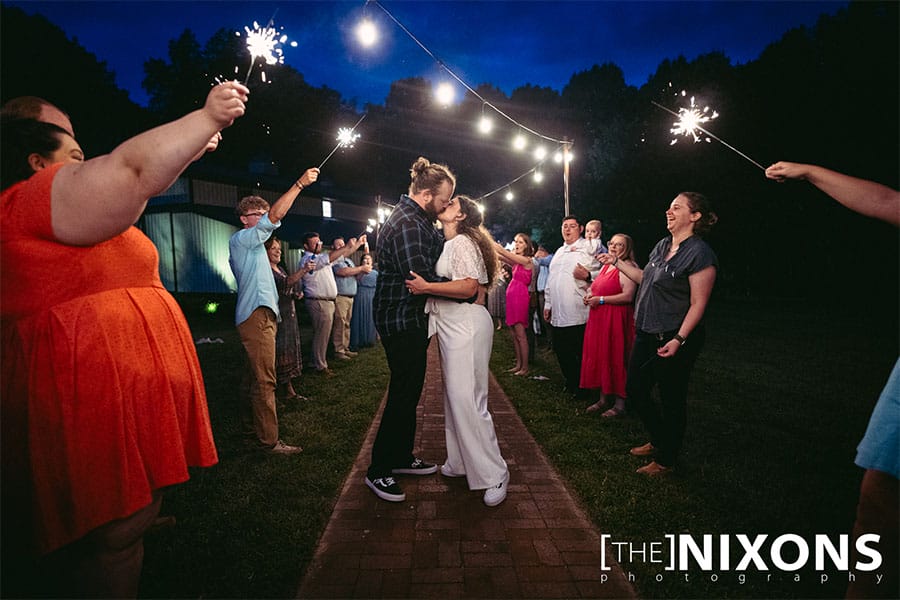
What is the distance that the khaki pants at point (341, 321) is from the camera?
9609mm

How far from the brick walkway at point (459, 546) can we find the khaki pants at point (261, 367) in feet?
3.37

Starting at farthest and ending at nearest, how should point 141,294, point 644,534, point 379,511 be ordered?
point 379,511, point 644,534, point 141,294

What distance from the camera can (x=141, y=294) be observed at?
5.28 ft

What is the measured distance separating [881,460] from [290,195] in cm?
380

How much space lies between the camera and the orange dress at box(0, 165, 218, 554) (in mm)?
1379

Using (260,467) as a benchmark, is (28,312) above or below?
above

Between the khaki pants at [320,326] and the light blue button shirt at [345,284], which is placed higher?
the light blue button shirt at [345,284]

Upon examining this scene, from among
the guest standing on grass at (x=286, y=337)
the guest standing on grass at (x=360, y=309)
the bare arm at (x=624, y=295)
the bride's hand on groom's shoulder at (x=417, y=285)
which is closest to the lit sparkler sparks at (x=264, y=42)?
the bride's hand on groom's shoulder at (x=417, y=285)

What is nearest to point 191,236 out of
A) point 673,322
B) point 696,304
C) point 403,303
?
point 403,303

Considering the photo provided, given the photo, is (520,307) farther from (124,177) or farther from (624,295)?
(124,177)

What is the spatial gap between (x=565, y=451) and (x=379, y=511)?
2017 millimetres

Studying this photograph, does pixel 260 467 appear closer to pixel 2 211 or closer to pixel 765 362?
pixel 2 211

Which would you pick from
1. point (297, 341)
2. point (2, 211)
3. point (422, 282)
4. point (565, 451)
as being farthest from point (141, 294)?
point (297, 341)

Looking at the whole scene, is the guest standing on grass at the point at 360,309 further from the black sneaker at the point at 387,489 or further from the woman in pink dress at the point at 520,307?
the black sneaker at the point at 387,489
